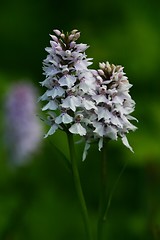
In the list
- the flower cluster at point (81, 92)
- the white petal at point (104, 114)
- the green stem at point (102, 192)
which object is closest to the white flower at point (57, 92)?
the flower cluster at point (81, 92)

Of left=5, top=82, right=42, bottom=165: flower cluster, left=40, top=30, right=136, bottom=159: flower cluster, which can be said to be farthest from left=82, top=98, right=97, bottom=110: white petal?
left=5, top=82, right=42, bottom=165: flower cluster

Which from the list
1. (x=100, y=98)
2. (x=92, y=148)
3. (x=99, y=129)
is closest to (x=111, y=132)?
(x=99, y=129)

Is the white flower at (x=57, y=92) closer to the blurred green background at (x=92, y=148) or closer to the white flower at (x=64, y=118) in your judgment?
the white flower at (x=64, y=118)

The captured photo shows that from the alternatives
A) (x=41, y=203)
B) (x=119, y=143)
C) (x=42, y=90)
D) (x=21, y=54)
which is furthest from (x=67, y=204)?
(x=21, y=54)

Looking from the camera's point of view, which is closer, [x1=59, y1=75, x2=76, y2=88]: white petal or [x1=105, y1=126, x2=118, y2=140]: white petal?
[x1=59, y1=75, x2=76, y2=88]: white petal

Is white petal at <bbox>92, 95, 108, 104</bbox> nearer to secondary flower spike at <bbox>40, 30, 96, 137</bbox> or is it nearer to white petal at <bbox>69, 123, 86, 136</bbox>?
secondary flower spike at <bbox>40, 30, 96, 137</bbox>

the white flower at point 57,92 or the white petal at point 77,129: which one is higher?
the white flower at point 57,92

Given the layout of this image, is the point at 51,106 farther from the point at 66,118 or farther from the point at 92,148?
the point at 92,148

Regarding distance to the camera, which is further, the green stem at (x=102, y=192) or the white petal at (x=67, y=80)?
the green stem at (x=102, y=192)
